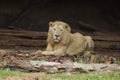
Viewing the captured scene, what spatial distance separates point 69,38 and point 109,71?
118 inches

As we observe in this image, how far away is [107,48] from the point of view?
14.7 m

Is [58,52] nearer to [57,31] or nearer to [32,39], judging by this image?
[57,31]

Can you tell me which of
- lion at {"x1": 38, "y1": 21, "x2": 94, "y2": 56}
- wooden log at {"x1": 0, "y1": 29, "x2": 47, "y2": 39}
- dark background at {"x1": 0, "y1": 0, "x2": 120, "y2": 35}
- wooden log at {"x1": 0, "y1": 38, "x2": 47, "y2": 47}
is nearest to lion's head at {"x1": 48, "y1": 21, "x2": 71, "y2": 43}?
lion at {"x1": 38, "y1": 21, "x2": 94, "y2": 56}

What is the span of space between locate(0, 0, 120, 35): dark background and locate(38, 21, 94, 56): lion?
269 centimetres

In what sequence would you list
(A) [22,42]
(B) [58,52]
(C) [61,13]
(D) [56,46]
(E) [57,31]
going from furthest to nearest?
(C) [61,13] < (A) [22,42] < (D) [56,46] < (B) [58,52] < (E) [57,31]

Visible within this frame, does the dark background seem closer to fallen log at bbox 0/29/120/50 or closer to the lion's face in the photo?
fallen log at bbox 0/29/120/50

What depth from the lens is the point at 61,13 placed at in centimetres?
1669

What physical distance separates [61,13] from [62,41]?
4.06 metres

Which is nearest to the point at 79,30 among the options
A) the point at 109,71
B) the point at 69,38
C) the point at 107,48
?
the point at 107,48

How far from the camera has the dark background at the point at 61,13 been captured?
16.2 m

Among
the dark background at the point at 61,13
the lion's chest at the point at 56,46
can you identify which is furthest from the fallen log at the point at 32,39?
the lion's chest at the point at 56,46

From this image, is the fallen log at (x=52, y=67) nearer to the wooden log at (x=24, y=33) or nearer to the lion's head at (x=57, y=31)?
the lion's head at (x=57, y=31)

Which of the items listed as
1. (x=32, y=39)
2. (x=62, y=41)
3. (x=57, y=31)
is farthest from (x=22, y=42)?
(x=57, y=31)

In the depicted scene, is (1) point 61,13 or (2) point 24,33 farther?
(1) point 61,13
